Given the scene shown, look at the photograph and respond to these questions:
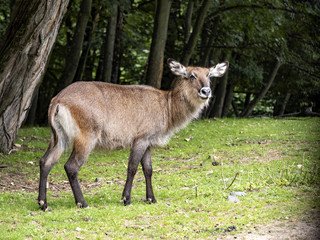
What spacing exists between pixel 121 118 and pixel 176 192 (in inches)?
55.7

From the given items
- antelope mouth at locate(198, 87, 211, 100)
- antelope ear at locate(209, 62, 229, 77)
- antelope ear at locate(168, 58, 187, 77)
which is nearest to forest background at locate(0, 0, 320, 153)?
antelope ear at locate(168, 58, 187, 77)

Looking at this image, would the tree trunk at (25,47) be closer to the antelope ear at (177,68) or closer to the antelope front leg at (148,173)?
the antelope ear at (177,68)

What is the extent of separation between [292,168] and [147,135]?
8.73 feet

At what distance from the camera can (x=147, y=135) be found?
6711 mm

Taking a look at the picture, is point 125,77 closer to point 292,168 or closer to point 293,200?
point 292,168

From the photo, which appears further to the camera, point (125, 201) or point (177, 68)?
point (177, 68)

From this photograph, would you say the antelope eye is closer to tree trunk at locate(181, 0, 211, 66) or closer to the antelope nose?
the antelope nose

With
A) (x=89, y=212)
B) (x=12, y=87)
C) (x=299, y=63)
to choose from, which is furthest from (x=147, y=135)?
(x=299, y=63)

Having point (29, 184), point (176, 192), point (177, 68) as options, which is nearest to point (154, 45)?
point (177, 68)

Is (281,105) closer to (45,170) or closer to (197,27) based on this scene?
(197,27)

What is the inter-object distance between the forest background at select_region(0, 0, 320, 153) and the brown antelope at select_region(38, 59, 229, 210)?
264 cm

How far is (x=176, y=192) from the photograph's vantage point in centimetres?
698

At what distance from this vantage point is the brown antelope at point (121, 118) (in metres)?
6.11

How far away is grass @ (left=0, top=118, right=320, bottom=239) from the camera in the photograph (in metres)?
5.17
